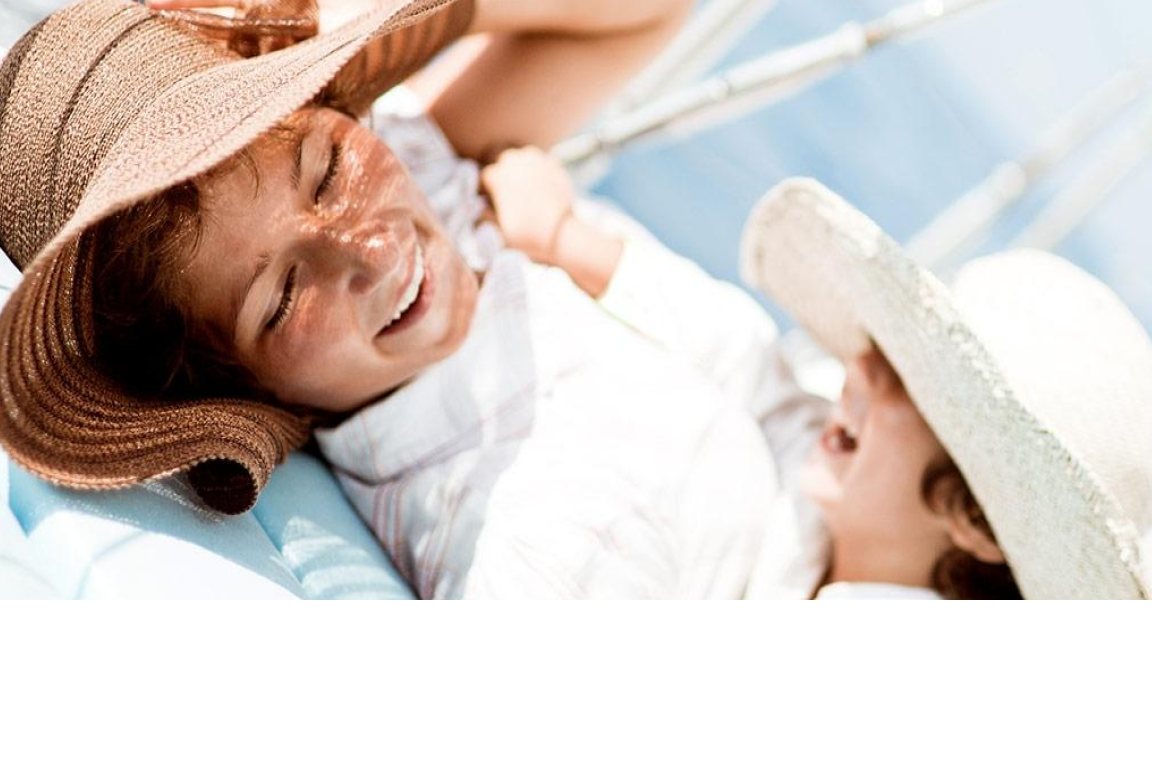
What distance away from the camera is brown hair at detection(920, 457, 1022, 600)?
88cm

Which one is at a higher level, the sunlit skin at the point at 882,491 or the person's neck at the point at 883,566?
the sunlit skin at the point at 882,491

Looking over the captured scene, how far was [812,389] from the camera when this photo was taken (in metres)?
1.26

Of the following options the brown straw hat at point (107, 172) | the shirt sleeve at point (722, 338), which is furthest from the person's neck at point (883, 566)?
the brown straw hat at point (107, 172)

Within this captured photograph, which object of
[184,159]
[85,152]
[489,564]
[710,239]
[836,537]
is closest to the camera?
[184,159]

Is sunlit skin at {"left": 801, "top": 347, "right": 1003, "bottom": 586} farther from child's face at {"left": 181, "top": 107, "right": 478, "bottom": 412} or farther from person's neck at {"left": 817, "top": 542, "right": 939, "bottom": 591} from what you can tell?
child's face at {"left": 181, "top": 107, "right": 478, "bottom": 412}

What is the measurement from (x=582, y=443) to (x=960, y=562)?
402 millimetres

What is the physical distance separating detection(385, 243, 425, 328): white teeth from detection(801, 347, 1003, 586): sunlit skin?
44cm

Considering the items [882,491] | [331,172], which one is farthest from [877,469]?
[331,172]

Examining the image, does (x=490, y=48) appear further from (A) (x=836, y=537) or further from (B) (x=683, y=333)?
(A) (x=836, y=537)

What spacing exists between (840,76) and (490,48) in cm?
116

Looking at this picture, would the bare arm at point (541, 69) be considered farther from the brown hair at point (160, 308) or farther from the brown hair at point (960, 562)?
the brown hair at point (960, 562)

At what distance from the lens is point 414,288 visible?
0.84m

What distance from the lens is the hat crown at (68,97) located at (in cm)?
65
